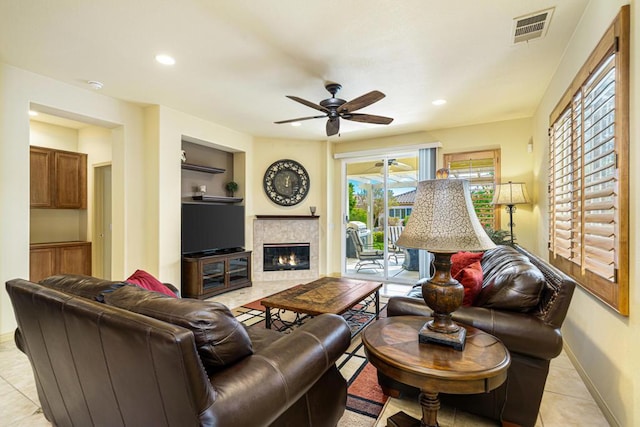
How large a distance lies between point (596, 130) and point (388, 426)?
221 centimetres

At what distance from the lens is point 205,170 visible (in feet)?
16.2

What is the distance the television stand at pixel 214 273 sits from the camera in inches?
167

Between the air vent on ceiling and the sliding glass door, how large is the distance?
281 cm

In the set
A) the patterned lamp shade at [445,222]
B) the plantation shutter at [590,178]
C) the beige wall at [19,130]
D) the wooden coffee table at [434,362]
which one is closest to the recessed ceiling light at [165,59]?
the beige wall at [19,130]

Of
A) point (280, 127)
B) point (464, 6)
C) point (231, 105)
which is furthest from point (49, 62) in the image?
point (464, 6)

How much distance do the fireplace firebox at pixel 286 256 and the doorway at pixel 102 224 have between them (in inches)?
99.1

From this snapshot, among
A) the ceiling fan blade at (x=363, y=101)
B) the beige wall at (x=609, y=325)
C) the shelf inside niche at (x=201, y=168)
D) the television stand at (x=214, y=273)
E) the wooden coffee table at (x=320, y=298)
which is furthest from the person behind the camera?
the shelf inside niche at (x=201, y=168)

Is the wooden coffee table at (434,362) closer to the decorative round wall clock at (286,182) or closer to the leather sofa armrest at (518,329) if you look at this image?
the leather sofa armrest at (518,329)

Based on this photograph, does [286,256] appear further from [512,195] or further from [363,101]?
[512,195]

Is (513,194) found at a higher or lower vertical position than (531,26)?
lower

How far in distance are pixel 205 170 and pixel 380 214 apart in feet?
10.2

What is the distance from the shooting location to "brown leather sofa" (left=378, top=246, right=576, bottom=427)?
1534mm

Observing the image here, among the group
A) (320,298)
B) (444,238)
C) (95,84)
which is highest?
(95,84)

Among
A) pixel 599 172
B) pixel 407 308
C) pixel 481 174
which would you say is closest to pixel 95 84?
pixel 407 308
